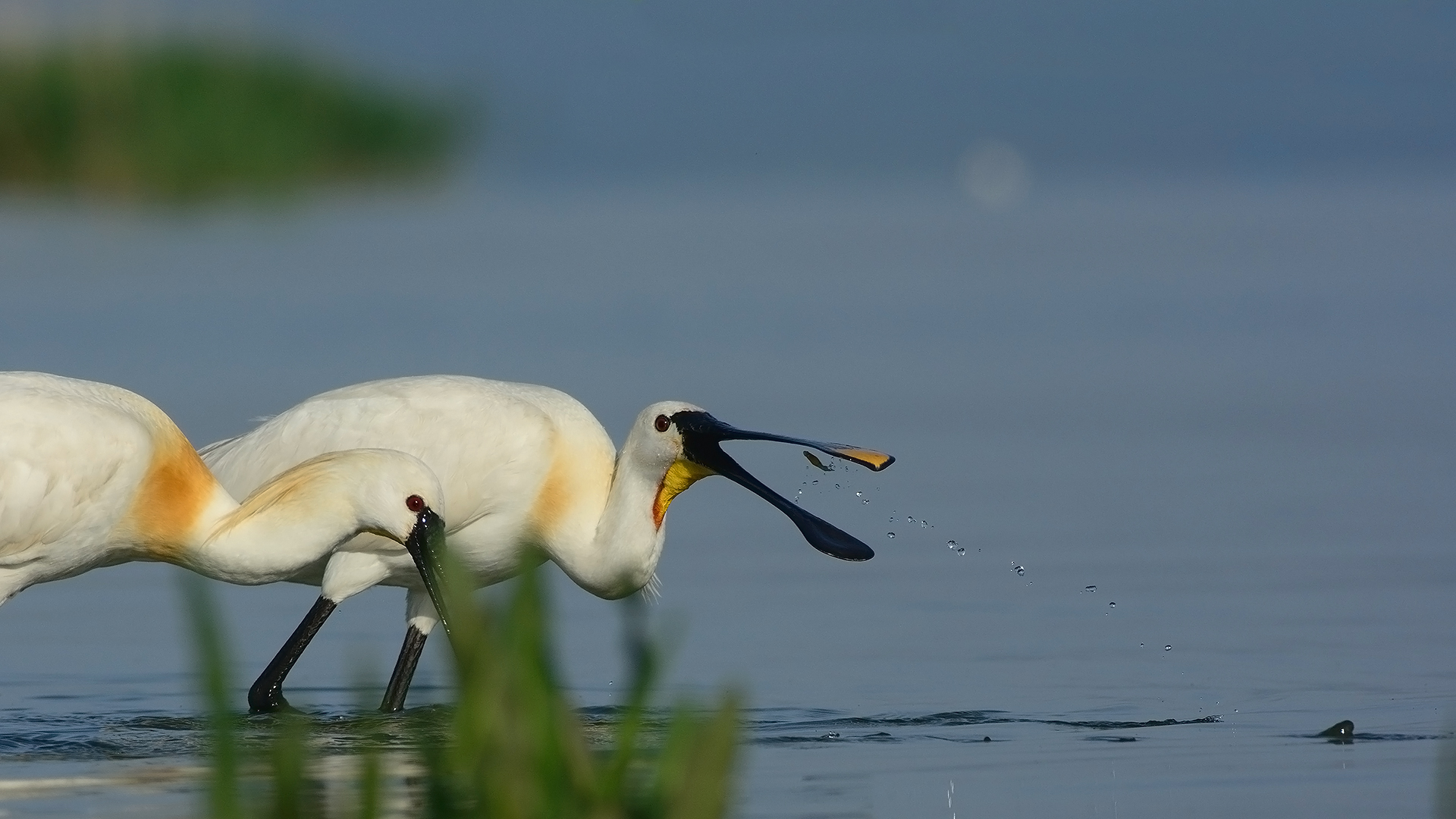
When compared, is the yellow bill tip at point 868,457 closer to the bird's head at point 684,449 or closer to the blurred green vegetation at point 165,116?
the bird's head at point 684,449

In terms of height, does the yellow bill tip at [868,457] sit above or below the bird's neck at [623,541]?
above

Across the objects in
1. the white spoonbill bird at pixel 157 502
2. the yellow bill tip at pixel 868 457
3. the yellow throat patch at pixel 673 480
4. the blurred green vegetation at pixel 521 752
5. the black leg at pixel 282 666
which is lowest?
the blurred green vegetation at pixel 521 752

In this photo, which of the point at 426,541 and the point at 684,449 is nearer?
the point at 426,541

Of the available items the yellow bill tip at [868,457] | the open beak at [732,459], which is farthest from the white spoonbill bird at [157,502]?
the yellow bill tip at [868,457]

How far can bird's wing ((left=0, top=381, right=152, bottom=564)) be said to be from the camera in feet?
23.4

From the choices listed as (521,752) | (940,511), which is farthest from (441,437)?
(521,752)

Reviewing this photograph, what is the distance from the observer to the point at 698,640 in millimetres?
8297

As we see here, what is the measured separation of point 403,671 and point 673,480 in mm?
1047

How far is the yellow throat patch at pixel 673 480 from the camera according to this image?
8039 millimetres

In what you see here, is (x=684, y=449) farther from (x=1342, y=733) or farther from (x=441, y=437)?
(x=1342, y=733)

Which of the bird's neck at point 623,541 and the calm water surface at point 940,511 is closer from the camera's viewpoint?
the calm water surface at point 940,511

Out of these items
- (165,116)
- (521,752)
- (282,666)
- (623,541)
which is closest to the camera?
(521,752)

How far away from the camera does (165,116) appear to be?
92.2 ft

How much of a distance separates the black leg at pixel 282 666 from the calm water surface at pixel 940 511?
0.68 ft
